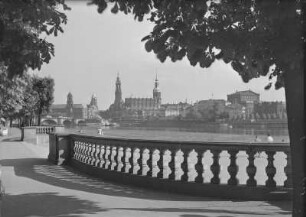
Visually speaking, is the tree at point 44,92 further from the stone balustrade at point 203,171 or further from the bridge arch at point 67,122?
the bridge arch at point 67,122

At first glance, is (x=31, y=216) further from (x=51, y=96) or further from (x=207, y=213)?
(x=51, y=96)

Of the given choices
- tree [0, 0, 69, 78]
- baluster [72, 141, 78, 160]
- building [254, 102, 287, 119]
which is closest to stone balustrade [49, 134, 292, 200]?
baluster [72, 141, 78, 160]

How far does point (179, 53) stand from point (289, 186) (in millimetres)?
4601

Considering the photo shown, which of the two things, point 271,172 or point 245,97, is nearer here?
point 271,172

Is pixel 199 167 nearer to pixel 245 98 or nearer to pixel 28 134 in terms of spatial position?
pixel 28 134

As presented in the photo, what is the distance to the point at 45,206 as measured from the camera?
7.78 metres

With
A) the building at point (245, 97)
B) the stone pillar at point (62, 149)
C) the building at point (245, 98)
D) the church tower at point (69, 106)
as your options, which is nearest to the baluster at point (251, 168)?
the stone pillar at point (62, 149)

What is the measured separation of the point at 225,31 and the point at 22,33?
8.68 ft

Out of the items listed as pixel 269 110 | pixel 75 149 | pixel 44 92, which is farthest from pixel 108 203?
pixel 269 110

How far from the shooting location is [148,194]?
29.3ft

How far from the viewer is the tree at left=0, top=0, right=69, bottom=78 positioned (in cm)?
489

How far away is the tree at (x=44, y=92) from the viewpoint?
55750 millimetres

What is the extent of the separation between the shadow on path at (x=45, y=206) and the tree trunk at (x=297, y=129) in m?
3.77

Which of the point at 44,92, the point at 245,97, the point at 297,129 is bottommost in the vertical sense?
the point at 297,129
